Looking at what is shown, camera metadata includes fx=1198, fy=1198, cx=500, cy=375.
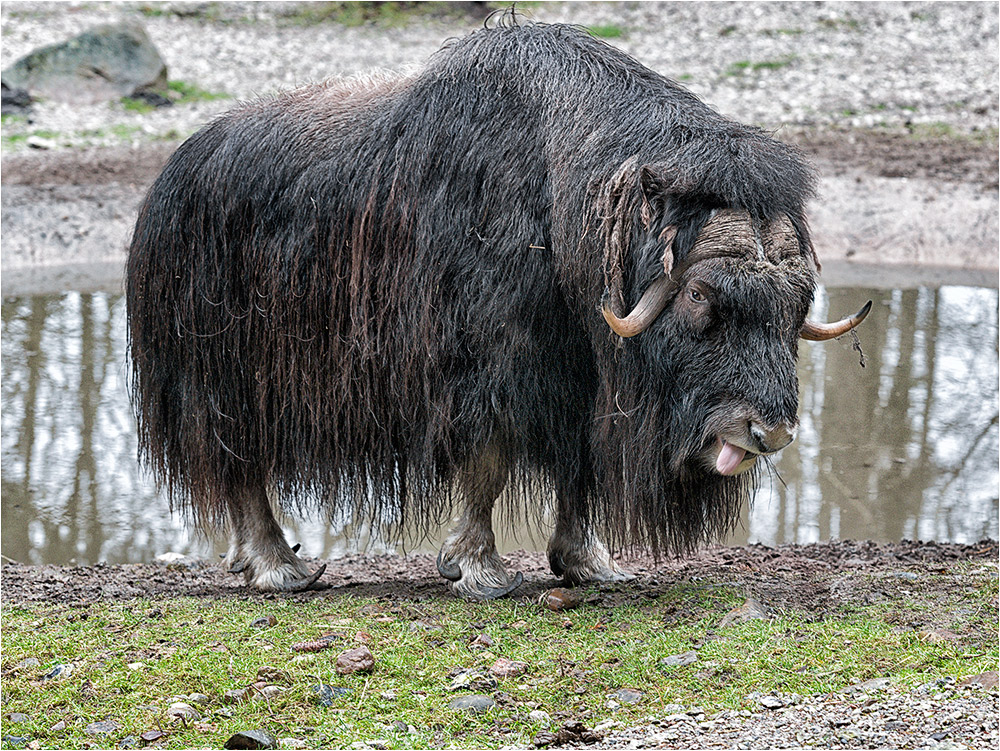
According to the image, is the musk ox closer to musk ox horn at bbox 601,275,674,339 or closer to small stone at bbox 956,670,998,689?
musk ox horn at bbox 601,275,674,339

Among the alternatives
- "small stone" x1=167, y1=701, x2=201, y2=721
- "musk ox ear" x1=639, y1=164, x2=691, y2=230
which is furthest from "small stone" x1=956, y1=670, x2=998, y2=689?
"small stone" x1=167, y1=701, x2=201, y2=721

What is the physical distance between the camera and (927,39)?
45.2 ft

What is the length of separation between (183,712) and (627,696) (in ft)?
3.40

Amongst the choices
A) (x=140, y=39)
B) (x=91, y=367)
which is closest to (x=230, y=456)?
(x=91, y=367)

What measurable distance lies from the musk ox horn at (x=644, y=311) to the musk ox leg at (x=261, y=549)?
1561 mm

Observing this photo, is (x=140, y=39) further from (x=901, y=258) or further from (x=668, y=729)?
(x=668, y=729)

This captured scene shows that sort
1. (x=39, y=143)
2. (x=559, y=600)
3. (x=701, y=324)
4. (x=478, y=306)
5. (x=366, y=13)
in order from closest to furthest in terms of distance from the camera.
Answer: (x=701, y=324) → (x=478, y=306) → (x=559, y=600) → (x=39, y=143) → (x=366, y=13)

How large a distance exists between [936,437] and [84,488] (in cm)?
424

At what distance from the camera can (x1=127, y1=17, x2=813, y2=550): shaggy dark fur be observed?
3.29 meters

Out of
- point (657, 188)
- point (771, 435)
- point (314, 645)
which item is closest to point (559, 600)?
point (314, 645)

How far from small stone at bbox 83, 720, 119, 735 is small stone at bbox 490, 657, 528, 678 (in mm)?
902

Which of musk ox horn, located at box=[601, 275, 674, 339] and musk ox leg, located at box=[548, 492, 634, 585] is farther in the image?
musk ox leg, located at box=[548, 492, 634, 585]

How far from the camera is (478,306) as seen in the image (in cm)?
352

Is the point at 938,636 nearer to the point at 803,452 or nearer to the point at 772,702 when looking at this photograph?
the point at 772,702
